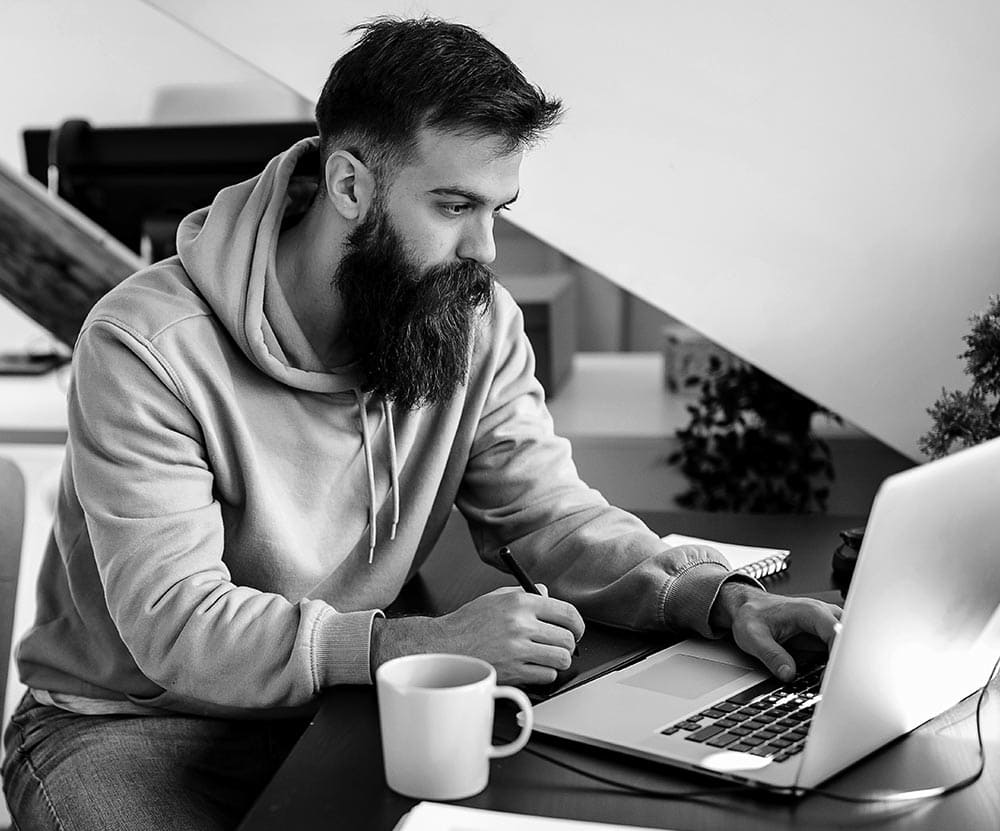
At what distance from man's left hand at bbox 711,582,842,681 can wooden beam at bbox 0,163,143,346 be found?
1897 millimetres

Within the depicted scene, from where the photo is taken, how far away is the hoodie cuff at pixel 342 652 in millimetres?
1054

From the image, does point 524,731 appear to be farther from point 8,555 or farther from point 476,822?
point 8,555

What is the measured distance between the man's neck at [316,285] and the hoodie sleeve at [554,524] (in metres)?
0.17

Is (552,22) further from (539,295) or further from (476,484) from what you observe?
(539,295)

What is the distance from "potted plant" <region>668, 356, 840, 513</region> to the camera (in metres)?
2.33

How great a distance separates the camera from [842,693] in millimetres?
838

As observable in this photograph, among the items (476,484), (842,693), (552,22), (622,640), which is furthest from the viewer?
(552,22)

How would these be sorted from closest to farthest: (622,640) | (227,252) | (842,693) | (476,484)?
(842,693)
(622,640)
(227,252)
(476,484)

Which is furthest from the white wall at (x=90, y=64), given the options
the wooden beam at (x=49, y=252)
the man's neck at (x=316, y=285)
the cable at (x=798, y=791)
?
the cable at (x=798, y=791)

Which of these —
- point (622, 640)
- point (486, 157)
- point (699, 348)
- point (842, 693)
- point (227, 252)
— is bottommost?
point (699, 348)

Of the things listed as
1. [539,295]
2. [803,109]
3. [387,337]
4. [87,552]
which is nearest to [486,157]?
[387,337]

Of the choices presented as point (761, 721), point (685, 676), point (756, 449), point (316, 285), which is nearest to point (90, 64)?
point (756, 449)

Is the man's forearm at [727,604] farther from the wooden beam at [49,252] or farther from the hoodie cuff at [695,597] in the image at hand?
the wooden beam at [49,252]

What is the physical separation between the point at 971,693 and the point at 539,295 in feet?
5.52
